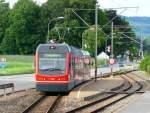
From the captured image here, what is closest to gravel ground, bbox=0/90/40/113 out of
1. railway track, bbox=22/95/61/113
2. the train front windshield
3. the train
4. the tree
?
railway track, bbox=22/95/61/113

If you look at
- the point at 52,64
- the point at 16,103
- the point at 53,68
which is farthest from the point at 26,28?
the point at 16,103

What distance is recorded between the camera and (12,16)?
148m

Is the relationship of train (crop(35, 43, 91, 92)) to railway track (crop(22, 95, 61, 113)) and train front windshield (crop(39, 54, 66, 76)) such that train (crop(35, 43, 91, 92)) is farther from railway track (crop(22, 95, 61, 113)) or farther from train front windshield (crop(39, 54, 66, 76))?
railway track (crop(22, 95, 61, 113))

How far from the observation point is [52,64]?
33.9 m

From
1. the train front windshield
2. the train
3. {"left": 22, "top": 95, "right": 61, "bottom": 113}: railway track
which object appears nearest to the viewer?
{"left": 22, "top": 95, "right": 61, "bottom": 113}: railway track

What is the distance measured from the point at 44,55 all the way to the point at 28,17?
357 feet

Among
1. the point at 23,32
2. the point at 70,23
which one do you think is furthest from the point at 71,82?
the point at 23,32

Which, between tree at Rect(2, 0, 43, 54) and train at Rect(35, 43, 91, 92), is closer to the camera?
train at Rect(35, 43, 91, 92)

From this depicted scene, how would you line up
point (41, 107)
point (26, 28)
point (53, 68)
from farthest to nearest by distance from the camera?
point (26, 28) < point (53, 68) < point (41, 107)

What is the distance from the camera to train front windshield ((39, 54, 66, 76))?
111 ft

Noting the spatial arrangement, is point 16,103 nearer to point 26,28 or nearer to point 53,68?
point 53,68

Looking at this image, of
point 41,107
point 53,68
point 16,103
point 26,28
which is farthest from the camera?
point 26,28

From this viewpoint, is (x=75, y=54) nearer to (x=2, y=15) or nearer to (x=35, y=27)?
(x=35, y=27)

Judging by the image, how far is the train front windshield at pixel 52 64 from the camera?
33781mm
